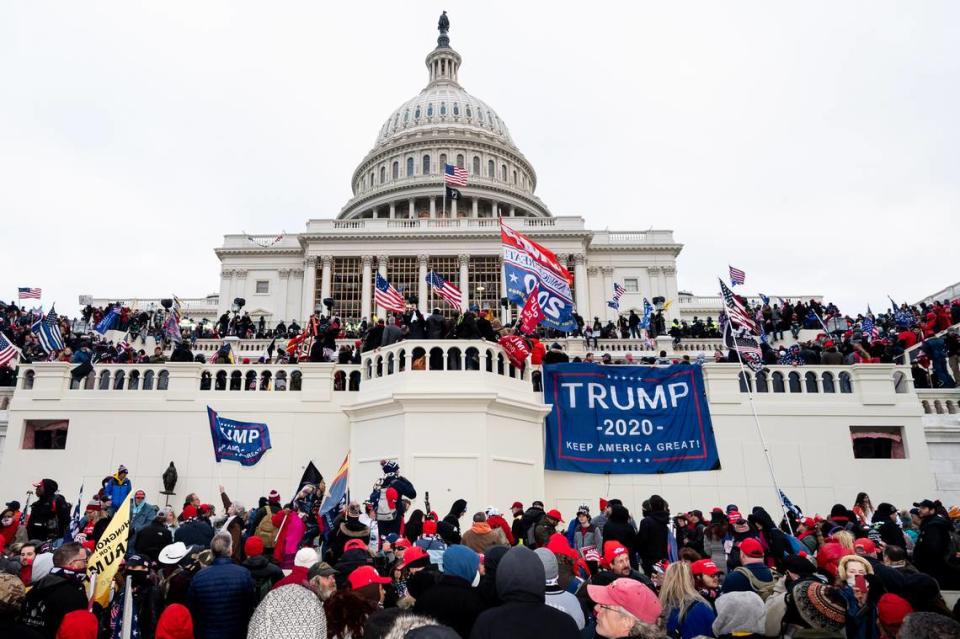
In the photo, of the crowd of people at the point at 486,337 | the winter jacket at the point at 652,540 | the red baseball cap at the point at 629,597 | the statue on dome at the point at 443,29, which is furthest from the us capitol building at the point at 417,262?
the statue on dome at the point at 443,29

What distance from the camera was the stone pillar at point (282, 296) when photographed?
6003 centimetres

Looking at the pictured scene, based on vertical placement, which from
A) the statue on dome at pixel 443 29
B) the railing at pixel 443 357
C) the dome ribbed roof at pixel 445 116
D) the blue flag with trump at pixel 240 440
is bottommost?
the blue flag with trump at pixel 240 440

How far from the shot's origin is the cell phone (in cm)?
548

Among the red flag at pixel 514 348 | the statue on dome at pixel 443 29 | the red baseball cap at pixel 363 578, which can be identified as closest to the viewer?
the red baseball cap at pixel 363 578

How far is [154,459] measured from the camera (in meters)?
16.8

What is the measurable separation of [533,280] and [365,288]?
39.8 meters

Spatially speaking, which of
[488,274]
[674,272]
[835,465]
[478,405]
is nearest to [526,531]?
[478,405]

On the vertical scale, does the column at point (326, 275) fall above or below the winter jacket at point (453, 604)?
above

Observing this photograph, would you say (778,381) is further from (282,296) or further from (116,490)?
(282,296)

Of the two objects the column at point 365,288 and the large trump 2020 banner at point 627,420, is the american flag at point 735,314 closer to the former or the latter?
the large trump 2020 banner at point 627,420

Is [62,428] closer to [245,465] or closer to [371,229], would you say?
[245,465]

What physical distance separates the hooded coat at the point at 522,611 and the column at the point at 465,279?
173 ft

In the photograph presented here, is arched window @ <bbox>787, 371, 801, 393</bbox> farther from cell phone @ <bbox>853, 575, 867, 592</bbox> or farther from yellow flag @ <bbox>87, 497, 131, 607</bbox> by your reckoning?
yellow flag @ <bbox>87, 497, 131, 607</bbox>

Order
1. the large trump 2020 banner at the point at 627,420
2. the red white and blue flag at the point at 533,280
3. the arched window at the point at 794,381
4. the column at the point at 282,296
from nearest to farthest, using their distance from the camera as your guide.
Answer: the large trump 2020 banner at the point at 627,420
the arched window at the point at 794,381
the red white and blue flag at the point at 533,280
the column at the point at 282,296
